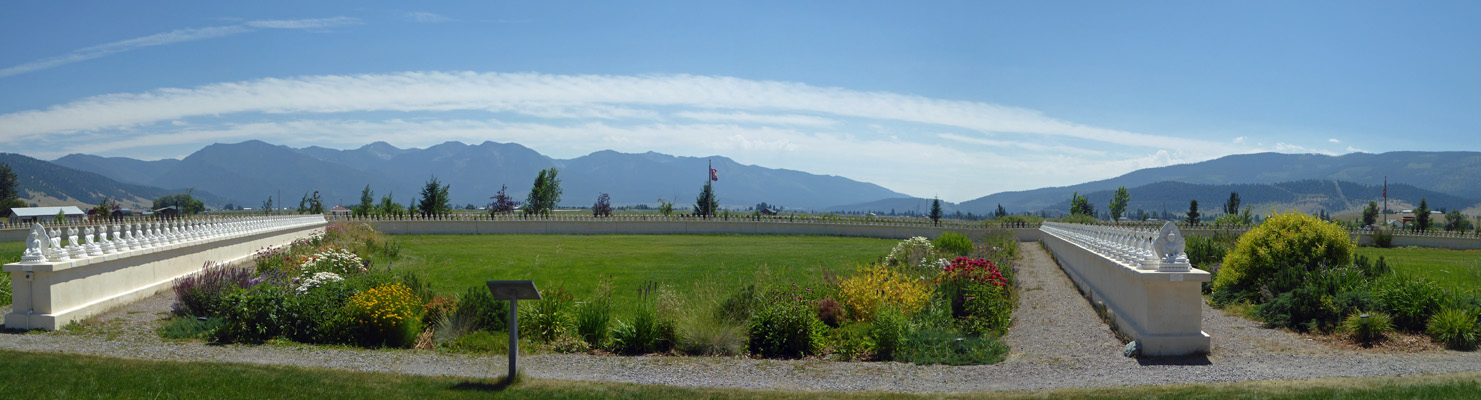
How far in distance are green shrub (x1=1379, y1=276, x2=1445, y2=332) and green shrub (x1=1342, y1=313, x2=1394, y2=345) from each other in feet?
0.86

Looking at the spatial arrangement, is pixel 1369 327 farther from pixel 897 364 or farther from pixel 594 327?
pixel 594 327

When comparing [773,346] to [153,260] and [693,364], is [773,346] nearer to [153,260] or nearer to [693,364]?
[693,364]

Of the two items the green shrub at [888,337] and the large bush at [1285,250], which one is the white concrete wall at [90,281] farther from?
the large bush at [1285,250]

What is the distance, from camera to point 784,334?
9.98 m

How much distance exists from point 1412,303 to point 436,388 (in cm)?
1153

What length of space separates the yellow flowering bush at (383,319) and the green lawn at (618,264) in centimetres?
276

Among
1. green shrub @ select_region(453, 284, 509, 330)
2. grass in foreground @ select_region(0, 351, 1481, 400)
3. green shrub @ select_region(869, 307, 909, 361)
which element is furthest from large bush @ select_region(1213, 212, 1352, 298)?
green shrub @ select_region(453, 284, 509, 330)

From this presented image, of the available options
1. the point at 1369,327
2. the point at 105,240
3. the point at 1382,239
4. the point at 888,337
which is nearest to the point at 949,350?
the point at 888,337

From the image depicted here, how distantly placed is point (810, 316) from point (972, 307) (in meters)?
3.17

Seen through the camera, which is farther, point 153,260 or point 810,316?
point 153,260

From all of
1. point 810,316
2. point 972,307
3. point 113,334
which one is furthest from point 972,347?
point 113,334

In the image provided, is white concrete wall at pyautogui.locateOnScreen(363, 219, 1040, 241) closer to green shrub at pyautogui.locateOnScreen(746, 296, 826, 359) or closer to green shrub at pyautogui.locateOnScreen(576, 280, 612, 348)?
green shrub at pyautogui.locateOnScreen(746, 296, 826, 359)

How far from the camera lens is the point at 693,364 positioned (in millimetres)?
9117

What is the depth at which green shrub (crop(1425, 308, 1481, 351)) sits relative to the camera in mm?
9469
